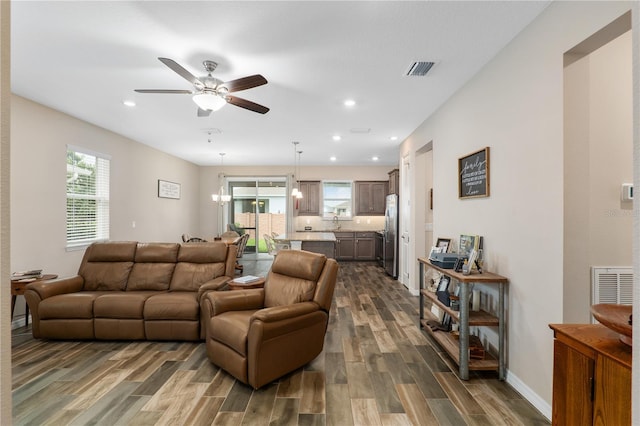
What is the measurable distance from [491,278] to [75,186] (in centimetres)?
565

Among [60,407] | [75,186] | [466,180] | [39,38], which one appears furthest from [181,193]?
[466,180]

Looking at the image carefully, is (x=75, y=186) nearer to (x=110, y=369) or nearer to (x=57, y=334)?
(x=57, y=334)

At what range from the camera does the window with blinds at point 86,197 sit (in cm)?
442

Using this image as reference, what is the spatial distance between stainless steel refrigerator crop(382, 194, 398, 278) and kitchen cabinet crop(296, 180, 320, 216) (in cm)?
256

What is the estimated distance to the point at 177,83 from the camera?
128 inches

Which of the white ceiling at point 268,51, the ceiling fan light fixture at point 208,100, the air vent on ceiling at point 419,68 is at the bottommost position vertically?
the ceiling fan light fixture at point 208,100

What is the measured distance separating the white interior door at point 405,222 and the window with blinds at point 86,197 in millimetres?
5304

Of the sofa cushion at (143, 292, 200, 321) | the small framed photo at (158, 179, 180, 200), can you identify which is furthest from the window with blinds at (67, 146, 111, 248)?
the sofa cushion at (143, 292, 200, 321)

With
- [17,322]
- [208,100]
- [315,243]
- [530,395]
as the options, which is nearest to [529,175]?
[530,395]

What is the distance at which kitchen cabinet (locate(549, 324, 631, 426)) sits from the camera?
3.63ft

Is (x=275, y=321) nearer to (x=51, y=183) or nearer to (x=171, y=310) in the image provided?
(x=171, y=310)

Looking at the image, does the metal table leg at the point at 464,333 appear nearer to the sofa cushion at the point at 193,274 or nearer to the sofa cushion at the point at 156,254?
the sofa cushion at the point at 193,274

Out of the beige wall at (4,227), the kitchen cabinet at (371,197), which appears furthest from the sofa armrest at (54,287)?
the kitchen cabinet at (371,197)

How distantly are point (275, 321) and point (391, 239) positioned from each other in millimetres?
4440
